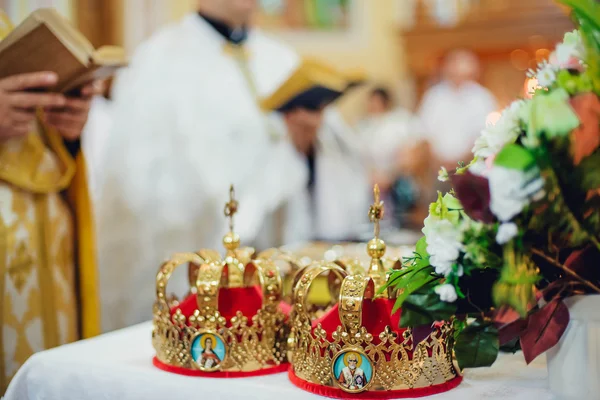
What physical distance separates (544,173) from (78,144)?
175 cm

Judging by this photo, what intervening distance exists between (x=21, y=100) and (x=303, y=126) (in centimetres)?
156

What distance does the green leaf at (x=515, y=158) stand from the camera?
1.09 metres

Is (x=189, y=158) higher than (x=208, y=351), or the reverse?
(x=189, y=158)

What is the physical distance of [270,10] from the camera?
856 cm

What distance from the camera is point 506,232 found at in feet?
3.68

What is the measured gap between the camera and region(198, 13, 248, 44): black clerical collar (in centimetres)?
361

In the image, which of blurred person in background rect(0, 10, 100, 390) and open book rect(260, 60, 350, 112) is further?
open book rect(260, 60, 350, 112)

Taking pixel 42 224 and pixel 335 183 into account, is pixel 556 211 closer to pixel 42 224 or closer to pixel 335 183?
pixel 42 224

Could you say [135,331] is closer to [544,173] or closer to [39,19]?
[39,19]

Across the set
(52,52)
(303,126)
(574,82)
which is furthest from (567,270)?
(303,126)

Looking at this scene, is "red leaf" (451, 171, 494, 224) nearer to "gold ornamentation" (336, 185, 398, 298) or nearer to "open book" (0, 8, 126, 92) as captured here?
"gold ornamentation" (336, 185, 398, 298)

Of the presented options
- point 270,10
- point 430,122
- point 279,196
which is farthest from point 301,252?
point 430,122

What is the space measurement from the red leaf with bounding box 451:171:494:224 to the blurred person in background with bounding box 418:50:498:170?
26.1 feet

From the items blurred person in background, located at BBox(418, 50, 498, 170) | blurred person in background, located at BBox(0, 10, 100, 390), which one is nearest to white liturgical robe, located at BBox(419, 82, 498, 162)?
blurred person in background, located at BBox(418, 50, 498, 170)
